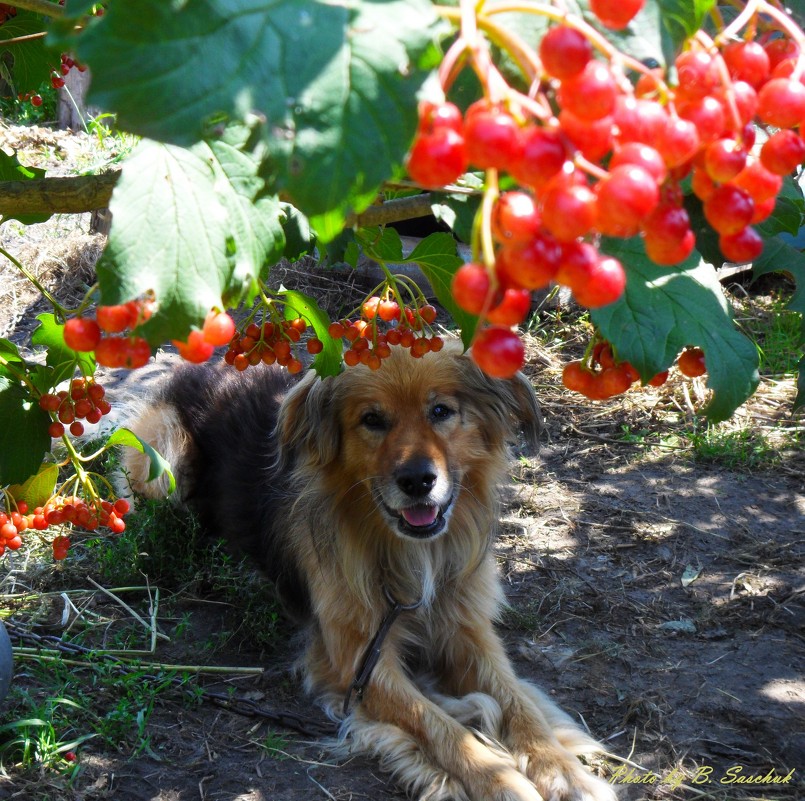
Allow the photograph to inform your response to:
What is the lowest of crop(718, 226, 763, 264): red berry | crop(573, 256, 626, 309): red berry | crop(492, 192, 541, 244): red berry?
Answer: crop(718, 226, 763, 264): red berry

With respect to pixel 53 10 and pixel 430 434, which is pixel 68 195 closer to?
pixel 53 10

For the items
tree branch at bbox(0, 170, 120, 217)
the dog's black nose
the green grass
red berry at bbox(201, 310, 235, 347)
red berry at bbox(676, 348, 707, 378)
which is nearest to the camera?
red berry at bbox(201, 310, 235, 347)

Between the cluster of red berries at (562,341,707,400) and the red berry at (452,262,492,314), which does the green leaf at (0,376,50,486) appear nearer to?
the cluster of red berries at (562,341,707,400)

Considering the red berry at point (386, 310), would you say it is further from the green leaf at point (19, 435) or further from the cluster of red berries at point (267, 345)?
the green leaf at point (19, 435)

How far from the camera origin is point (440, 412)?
A: 3.35 meters

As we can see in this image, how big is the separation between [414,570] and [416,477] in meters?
0.59

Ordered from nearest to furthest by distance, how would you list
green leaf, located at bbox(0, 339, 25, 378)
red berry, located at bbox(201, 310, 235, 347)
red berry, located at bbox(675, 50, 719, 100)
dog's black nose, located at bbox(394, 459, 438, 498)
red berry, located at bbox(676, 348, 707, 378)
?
1. red berry, located at bbox(675, 50, 719, 100)
2. red berry, located at bbox(201, 310, 235, 347)
3. red berry, located at bbox(676, 348, 707, 378)
4. green leaf, located at bbox(0, 339, 25, 378)
5. dog's black nose, located at bbox(394, 459, 438, 498)

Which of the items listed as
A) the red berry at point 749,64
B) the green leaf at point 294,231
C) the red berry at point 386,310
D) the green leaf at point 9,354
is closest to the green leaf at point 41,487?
the green leaf at point 9,354

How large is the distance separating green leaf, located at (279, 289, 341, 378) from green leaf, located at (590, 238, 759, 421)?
2.83 ft

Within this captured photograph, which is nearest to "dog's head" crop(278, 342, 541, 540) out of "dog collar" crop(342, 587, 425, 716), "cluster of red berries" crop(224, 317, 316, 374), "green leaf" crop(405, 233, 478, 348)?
"dog collar" crop(342, 587, 425, 716)

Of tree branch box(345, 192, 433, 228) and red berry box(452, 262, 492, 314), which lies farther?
tree branch box(345, 192, 433, 228)

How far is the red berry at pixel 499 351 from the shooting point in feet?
2.56

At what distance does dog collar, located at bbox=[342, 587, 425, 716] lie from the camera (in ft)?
10.4

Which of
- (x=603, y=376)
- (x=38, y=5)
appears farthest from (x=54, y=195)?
(x=603, y=376)
